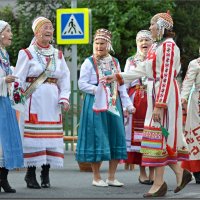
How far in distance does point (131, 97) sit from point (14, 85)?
211 cm

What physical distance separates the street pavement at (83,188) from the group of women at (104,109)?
181 mm

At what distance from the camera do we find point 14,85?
30.2 ft

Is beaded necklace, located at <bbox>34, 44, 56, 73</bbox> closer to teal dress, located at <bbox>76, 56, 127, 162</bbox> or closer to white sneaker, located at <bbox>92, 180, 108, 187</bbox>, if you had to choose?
teal dress, located at <bbox>76, 56, 127, 162</bbox>

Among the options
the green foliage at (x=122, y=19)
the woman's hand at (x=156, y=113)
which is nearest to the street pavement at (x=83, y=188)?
the woman's hand at (x=156, y=113)

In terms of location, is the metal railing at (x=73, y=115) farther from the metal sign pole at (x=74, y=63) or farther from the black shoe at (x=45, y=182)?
the black shoe at (x=45, y=182)

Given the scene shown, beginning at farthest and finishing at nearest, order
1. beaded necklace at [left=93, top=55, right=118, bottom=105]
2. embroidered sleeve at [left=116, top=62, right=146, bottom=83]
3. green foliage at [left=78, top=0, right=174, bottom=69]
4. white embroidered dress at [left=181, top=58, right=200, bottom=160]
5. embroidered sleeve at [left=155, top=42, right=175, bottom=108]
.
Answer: green foliage at [left=78, top=0, right=174, bottom=69]
white embroidered dress at [left=181, top=58, right=200, bottom=160]
beaded necklace at [left=93, top=55, right=118, bottom=105]
embroidered sleeve at [left=116, top=62, right=146, bottom=83]
embroidered sleeve at [left=155, top=42, right=175, bottom=108]

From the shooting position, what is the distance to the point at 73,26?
52.6 feet

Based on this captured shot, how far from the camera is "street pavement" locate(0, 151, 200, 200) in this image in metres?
8.82

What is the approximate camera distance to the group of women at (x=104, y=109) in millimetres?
8664

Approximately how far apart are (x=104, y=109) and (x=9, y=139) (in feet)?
4.46

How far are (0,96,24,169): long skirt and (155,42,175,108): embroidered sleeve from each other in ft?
5.25

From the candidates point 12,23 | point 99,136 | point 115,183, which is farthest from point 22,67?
point 12,23

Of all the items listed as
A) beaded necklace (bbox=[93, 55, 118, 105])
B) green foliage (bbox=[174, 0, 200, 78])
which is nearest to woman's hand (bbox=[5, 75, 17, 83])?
beaded necklace (bbox=[93, 55, 118, 105])

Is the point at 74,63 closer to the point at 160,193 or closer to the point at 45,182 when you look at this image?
the point at 45,182
